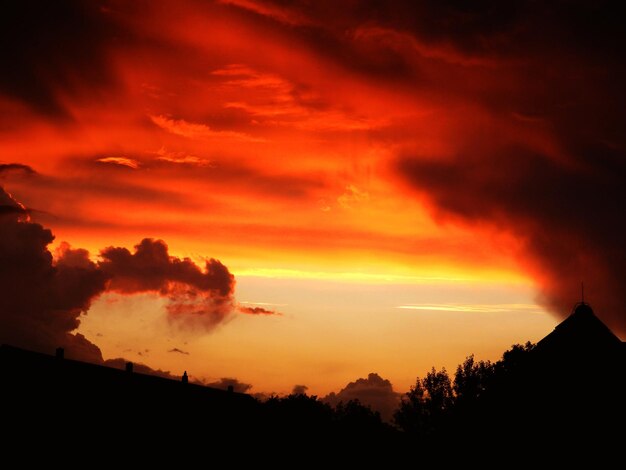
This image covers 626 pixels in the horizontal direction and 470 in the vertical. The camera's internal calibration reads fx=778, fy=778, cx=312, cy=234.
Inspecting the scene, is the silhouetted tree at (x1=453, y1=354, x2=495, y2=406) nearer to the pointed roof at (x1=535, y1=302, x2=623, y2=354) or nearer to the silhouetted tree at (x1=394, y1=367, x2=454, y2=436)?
the silhouetted tree at (x1=394, y1=367, x2=454, y2=436)

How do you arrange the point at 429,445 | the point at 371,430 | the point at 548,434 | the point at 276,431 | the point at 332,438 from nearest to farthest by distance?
the point at 548,434
the point at 429,445
the point at 276,431
the point at 332,438
the point at 371,430

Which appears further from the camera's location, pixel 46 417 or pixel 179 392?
pixel 179 392

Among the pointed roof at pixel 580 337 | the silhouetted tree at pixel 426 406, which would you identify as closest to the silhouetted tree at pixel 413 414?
the silhouetted tree at pixel 426 406

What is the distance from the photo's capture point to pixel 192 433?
61656 mm

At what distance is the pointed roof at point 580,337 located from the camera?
46.9 metres

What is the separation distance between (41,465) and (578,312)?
112ft

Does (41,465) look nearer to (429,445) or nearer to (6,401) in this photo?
(6,401)

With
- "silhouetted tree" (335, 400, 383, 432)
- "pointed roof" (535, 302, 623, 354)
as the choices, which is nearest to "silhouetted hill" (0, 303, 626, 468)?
"pointed roof" (535, 302, 623, 354)

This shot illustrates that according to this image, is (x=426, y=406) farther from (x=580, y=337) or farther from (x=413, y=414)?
(x=580, y=337)

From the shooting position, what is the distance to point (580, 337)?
47406 mm

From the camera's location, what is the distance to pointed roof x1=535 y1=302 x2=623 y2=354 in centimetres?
4688

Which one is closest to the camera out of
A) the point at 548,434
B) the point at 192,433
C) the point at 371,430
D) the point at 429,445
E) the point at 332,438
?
the point at 548,434

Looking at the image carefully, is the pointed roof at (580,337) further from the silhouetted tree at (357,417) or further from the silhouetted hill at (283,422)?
the silhouetted tree at (357,417)

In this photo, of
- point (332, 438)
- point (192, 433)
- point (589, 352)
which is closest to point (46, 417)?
point (192, 433)
